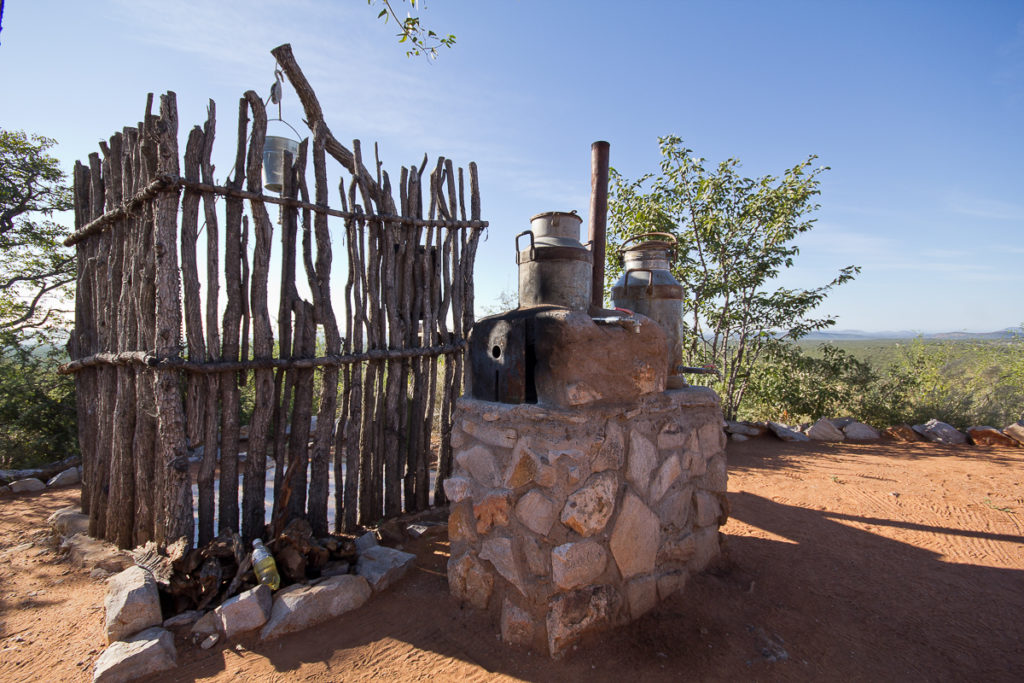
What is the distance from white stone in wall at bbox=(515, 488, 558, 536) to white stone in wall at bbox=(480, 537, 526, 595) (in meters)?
0.17

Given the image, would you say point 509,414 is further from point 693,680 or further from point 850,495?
point 850,495

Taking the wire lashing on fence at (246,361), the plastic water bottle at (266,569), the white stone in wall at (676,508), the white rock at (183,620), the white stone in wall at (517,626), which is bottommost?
the white rock at (183,620)

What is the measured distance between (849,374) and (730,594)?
6.89 m

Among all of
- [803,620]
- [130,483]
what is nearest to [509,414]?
[803,620]

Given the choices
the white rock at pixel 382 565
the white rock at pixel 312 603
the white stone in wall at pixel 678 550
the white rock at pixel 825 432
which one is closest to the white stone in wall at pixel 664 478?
the white stone in wall at pixel 678 550

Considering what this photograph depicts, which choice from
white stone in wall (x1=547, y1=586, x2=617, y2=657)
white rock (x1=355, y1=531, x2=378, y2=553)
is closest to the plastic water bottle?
white rock (x1=355, y1=531, x2=378, y2=553)

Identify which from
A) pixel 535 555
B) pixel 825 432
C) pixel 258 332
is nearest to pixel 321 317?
pixel 258 332

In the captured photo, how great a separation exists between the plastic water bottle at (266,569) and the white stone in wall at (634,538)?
1.96 m

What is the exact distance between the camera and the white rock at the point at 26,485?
4988 millimetres

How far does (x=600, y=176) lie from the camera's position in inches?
129

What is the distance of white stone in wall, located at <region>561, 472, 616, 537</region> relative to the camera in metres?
2.34

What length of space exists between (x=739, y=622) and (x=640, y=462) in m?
0.99

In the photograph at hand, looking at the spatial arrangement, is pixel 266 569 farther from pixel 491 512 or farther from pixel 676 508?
pixel 676 508

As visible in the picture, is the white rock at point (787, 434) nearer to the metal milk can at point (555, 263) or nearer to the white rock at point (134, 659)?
the metal milk can at point (555, 263)
